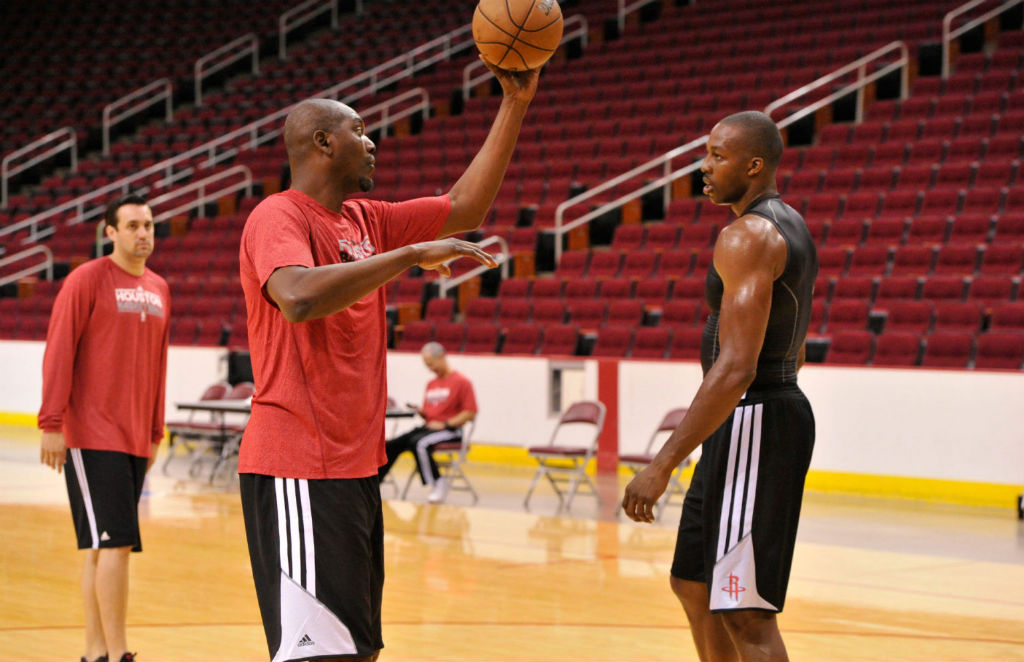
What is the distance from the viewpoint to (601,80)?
18688 mm

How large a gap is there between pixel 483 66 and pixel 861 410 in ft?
36.5

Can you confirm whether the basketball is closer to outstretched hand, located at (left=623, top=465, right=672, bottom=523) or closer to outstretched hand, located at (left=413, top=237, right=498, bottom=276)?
outstretched hand, located at (left=413, top=237, right=498, bottom=276)

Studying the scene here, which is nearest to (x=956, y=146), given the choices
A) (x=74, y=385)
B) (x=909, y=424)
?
(x=909, y=424)

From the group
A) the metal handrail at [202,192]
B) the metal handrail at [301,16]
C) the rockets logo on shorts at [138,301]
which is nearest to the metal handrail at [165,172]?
the metal handrail at [202,192]

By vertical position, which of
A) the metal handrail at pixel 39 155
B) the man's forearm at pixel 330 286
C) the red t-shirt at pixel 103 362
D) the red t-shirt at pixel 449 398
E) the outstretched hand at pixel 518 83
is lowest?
the red t-shirt at pixel 449 398

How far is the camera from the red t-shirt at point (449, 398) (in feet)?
35.3

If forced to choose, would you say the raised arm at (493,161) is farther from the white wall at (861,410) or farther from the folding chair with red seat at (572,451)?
the white wall at (861,410)

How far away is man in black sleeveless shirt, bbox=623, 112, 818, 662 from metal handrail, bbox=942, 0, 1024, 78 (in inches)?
516

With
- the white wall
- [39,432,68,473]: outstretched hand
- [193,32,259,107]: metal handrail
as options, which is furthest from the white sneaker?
[193,32,259,107]: metal handrail

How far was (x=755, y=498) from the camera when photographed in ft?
10.9

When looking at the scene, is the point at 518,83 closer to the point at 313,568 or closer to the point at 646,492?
the point at 646,492

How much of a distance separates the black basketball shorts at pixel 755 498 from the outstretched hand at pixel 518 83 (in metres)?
0.96

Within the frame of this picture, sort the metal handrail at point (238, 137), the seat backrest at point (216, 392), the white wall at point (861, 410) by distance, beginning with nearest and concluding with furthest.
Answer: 1. the white wall at point (861, 410)
2. the seat backrest at point (216, 392)
3. the metal handrail at point (238, 137)

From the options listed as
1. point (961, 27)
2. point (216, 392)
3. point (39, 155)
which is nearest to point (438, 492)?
point (216, 392)
